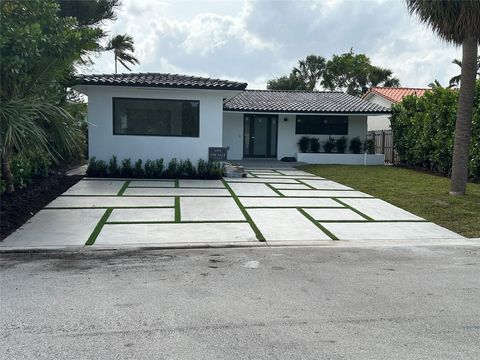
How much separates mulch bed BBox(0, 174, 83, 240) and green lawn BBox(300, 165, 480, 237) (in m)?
7.59

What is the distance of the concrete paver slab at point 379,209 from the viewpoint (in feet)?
29.5

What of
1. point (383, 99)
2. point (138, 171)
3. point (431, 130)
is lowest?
point (138, 171)

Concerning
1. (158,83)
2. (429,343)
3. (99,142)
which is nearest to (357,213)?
(429,343)

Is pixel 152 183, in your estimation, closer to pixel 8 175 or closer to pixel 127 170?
pixel 127 170

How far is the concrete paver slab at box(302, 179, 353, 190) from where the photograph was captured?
13.0 m

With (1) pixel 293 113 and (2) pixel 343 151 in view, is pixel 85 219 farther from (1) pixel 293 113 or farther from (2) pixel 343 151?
(2) pixel 343 151

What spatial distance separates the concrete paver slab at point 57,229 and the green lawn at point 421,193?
6.37 m

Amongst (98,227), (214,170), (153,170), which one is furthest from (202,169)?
(98,227)

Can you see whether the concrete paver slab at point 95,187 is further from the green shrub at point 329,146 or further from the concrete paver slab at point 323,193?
the green shrub at point 329,146

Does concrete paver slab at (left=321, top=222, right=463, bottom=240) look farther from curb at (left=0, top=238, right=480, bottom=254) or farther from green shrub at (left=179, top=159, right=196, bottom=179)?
green shrub at (left=179, top=159, right=196, bottom=179)

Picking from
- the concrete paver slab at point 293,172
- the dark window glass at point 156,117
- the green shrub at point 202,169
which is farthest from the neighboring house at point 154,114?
the concrete paver slab at point 293,172

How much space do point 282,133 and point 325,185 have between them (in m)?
8.93

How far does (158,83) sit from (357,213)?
766cm

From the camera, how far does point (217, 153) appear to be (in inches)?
579
